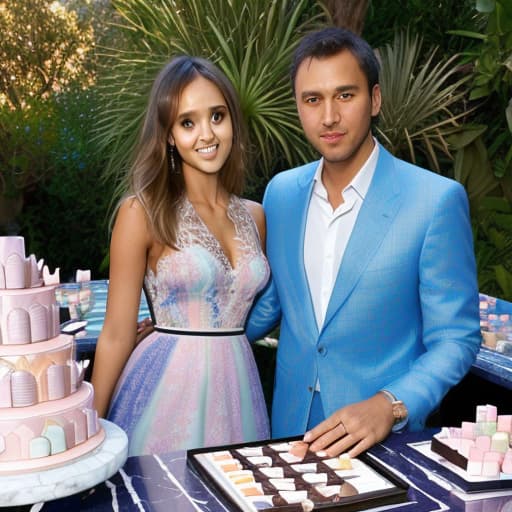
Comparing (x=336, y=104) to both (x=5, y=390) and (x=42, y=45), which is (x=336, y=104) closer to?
(x=5, y=390)

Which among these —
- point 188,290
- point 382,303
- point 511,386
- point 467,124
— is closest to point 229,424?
point 188,290

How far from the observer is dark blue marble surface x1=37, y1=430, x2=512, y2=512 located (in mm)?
1542

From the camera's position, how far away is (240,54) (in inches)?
282

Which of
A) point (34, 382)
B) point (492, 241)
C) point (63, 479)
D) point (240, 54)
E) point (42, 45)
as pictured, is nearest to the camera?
point (63, 479)

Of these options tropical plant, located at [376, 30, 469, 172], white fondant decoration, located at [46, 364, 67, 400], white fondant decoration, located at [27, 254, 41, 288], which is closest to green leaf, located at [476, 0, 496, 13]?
tropical plant, located at [376, 30, 469, 172]

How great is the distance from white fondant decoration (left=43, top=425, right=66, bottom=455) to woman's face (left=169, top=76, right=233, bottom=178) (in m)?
1.06

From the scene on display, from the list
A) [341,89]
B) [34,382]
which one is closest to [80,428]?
[34,382]

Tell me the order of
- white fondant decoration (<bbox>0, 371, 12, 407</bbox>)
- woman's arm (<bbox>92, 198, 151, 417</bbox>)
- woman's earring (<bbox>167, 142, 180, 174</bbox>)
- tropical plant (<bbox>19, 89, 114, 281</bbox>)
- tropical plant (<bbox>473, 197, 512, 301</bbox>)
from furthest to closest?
tropical plant (<bbox>19, 89, 114, 281</bbox>) < tropical plant (<bbox>473, 197, 512, 301</bbox>) < woman's earring (<bbox>167, 142, 180, 174</bbox>) < woman's arm (<bbox>92, 198, 151, 417</bbox>) < white fondant decoration (<bbox>0, 371, 12, 407</bbox>)

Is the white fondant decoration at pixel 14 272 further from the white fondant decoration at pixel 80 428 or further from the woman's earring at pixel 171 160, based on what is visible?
the woman's earring at pixel 171 160

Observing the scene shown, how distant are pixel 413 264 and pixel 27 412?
1.11m

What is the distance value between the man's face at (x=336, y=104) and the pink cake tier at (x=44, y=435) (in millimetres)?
1049

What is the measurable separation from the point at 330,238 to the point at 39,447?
3.60 ft

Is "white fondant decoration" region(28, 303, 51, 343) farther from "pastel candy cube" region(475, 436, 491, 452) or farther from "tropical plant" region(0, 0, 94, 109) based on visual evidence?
"tropical plant" region(0, 0, 94, 109)

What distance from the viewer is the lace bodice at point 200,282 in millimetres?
2418
